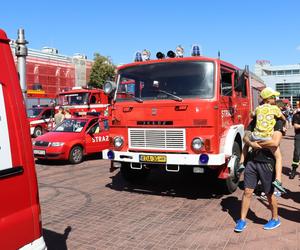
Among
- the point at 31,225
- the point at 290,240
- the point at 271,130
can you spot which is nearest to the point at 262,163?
the point at 271,130

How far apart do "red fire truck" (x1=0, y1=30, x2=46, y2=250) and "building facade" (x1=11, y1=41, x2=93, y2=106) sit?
49229 millimetres

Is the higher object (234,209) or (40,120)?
(40,120)

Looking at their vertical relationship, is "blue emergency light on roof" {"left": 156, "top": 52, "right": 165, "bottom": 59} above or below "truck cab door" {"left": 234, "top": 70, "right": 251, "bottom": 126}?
above

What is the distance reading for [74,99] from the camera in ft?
67.1

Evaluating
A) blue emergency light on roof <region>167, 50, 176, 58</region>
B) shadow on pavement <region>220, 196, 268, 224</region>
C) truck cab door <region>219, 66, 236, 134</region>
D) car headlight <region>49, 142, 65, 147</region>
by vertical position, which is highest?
blue emergency light on roof <region>167, 50, 176, 58</region>

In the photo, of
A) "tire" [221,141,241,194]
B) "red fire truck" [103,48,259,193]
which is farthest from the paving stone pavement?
"red fire truck" [103,48,259,193]

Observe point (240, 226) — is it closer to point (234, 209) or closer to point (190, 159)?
point (234, 209)

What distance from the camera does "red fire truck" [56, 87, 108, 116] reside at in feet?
66.0

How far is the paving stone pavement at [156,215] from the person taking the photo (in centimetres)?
510

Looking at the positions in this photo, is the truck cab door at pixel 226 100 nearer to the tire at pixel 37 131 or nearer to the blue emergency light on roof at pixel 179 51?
the blue emergency light on roof at pixel 179 51

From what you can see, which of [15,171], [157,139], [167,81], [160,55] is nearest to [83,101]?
[160,55]

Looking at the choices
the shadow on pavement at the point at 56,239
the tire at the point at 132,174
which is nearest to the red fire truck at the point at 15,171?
the shadow on pavement at the point at 56,239

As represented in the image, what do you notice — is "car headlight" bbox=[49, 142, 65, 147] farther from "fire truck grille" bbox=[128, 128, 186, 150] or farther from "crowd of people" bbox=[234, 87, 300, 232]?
"crowd of people" bbox=[234, 87, 300, 232]

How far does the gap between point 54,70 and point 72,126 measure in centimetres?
4803
